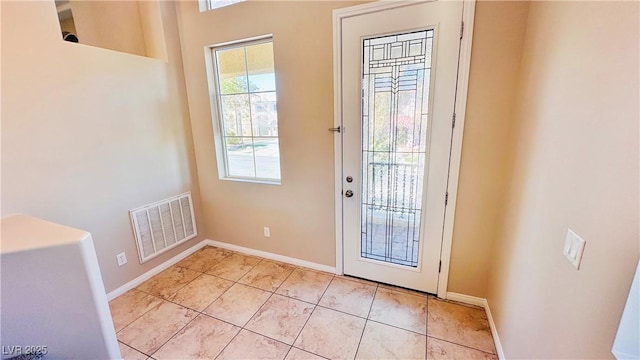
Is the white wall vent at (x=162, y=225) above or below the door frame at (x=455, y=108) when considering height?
below

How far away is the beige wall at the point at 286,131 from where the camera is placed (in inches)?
82.6

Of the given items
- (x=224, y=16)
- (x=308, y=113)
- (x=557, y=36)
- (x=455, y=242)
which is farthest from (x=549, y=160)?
(x=224, y=16)

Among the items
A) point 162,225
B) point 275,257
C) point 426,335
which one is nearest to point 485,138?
point 426,335

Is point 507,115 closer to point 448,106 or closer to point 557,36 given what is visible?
point 448,106

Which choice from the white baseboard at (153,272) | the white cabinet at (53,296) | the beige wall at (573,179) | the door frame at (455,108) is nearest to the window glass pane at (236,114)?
the door frame at (455,108)

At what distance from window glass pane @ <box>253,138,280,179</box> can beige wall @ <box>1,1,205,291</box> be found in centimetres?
83

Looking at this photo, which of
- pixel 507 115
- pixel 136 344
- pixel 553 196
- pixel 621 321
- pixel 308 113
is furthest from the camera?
pixel 308 113

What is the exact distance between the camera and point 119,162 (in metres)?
2.20

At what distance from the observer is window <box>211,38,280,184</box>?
2.40 m

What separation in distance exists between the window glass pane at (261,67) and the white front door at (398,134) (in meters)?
0.73

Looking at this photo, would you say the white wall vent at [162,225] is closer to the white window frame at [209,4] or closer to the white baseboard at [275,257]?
the white baseboard at [275,257]

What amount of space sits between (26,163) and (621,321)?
9.75 feet

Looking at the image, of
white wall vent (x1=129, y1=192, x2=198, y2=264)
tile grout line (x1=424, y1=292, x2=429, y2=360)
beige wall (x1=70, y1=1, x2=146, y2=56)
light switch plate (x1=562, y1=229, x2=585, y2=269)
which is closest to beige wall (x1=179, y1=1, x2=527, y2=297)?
white wall vent (x1=129, y1=192, x2=198, y2=264)

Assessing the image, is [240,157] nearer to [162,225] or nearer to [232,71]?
[232,71]
